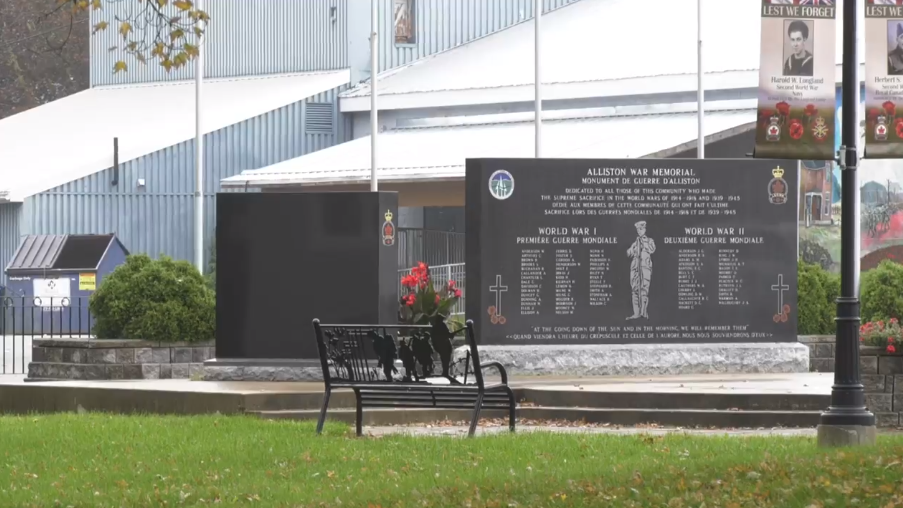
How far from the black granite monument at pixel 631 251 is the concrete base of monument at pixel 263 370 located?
208cm

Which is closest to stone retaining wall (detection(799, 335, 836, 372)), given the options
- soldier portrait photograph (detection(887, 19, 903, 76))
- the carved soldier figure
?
the carved soldier figure

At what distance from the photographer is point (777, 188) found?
63.4 feet

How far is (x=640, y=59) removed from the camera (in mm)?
39531

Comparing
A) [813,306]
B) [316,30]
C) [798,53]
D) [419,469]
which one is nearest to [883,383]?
[798,53]

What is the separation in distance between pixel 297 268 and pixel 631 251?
3.85 m

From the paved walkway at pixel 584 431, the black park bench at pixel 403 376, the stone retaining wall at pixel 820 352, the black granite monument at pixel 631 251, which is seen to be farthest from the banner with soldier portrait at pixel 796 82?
the stone retaining wall at pixel 820 352

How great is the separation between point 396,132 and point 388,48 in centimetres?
420

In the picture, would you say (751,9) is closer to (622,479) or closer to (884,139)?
(884,139)

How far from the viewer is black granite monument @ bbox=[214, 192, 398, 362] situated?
17.5 m

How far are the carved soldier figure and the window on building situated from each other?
85.5 ft

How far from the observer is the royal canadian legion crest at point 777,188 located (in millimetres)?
19312

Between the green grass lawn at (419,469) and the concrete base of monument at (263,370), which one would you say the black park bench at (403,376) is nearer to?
the green grass lawn at (419,469)

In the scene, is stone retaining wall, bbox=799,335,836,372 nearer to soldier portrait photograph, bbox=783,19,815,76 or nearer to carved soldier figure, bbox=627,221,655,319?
carved soldier figure, bbox=627,221,655,319

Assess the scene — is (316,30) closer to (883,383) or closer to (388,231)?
(388,231)
